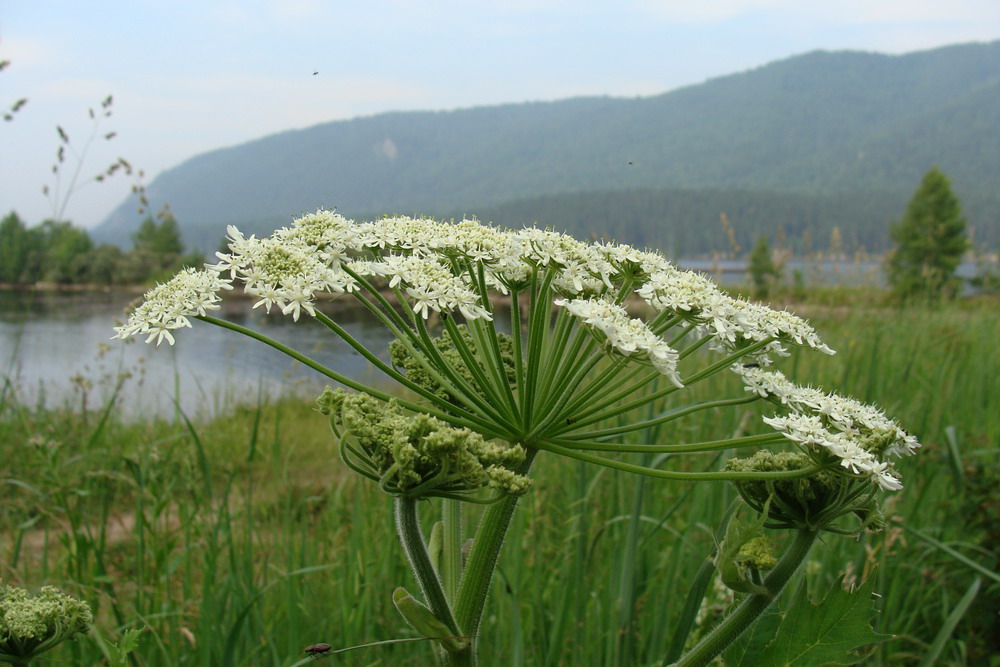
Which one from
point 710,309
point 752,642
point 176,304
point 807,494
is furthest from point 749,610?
point 176,304

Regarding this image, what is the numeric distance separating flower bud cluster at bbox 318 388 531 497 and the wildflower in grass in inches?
30.5

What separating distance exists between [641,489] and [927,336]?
27.5 feet

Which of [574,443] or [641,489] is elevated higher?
[574,443]

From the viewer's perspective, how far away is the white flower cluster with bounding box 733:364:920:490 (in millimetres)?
1443

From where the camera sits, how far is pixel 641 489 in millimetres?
2213

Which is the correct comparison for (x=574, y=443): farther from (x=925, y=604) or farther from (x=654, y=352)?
(x=925, y=604)

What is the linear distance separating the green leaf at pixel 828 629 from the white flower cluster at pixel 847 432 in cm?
27

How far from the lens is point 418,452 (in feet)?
4.11

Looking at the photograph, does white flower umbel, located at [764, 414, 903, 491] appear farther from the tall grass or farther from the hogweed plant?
the tall grass

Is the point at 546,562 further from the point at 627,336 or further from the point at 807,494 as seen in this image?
the point at 627,336

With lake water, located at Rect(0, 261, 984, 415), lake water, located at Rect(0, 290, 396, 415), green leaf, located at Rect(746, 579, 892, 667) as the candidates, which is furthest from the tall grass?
lake water, located at Rect(0, 290, 396, 415)

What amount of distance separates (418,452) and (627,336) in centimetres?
63

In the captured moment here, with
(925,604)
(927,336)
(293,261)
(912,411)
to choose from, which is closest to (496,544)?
(293,261)

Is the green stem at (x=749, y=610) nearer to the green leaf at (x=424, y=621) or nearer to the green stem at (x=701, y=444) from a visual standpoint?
the green stem at (x=701, y=444)
